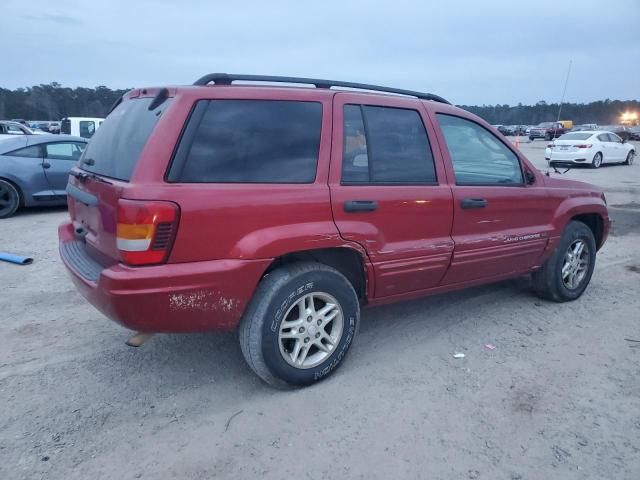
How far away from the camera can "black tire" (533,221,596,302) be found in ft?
14.1

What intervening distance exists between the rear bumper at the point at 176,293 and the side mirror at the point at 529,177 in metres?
2.52

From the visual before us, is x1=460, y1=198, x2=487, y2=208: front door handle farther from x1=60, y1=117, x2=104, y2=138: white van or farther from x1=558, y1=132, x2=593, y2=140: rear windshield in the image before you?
x1=558, y1=132, x2=593, y2=140: rear windshield

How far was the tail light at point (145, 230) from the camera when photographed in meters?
2.37

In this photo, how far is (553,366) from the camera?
3.26m

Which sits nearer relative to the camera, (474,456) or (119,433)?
(474,456)

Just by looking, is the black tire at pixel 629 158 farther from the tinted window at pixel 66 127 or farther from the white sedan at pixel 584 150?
the tinted window at pixel 66 127

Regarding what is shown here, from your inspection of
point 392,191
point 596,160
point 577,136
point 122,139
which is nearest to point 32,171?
point 122,139

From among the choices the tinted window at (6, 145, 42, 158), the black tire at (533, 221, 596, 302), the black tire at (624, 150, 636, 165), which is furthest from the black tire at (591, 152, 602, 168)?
the tinted window at (6, 145, 42, 158)

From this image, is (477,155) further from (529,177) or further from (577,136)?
(577,136)

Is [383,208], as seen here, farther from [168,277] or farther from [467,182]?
[168,277]

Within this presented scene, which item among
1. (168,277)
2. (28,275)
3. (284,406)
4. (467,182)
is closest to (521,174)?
(467,182)

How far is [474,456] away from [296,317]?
1.26 meters

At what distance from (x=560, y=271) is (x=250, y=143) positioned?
3.21m

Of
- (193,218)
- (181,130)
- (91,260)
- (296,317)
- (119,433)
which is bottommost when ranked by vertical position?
(119,433)
